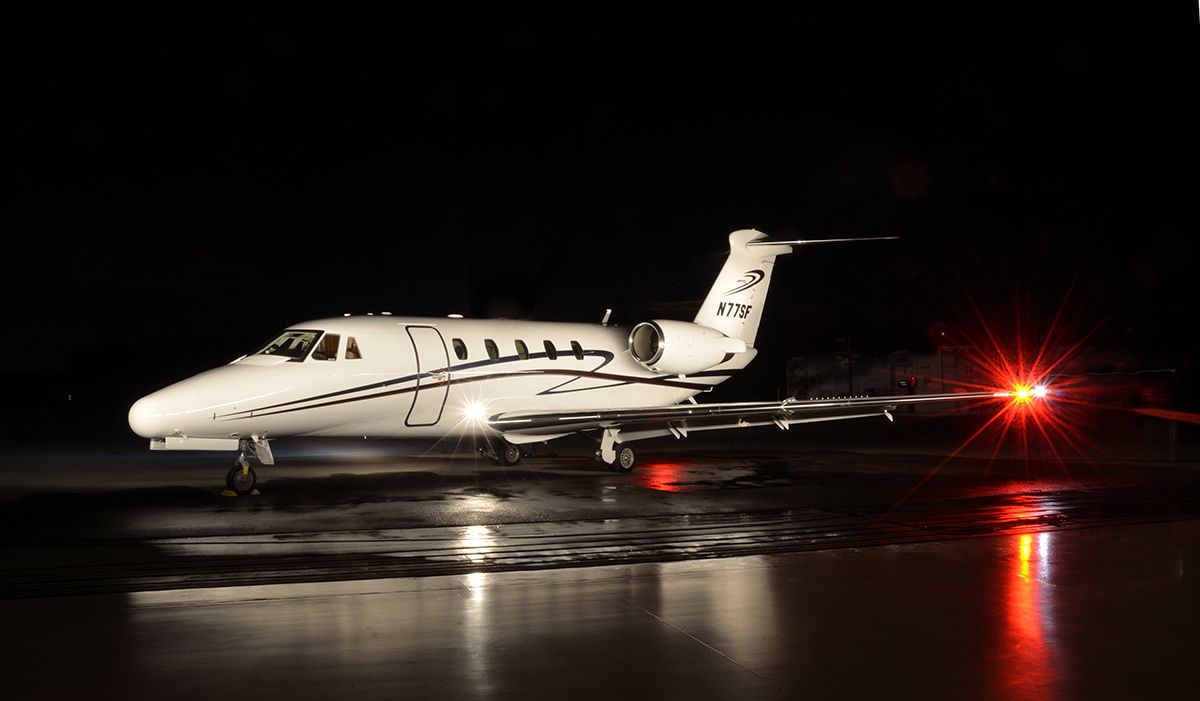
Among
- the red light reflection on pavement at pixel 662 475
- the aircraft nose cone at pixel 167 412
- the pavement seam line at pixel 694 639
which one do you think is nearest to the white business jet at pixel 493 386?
the aircraft nose cone at pixel 167 412

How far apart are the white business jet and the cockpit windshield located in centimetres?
2

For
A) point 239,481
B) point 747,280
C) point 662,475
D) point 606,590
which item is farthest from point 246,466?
point 747,280

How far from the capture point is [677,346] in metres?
20.7

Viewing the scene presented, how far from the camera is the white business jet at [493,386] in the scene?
576 inches

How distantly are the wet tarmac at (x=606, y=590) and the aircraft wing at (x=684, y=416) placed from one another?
6.56 feet

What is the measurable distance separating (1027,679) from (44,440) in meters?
32.0

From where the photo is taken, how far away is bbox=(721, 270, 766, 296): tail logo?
22.1 meters

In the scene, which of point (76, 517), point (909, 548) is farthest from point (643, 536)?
point (76, 517)

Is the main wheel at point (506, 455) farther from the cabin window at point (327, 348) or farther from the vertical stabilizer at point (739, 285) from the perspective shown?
the vertical stabilizer at point (739, 285)

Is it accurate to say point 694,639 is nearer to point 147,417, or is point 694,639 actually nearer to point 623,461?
point 147,417

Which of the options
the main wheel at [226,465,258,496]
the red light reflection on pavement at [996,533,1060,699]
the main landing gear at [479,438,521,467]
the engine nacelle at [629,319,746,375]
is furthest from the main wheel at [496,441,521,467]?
the red light reflection on pavement at [996,533,1060,699]

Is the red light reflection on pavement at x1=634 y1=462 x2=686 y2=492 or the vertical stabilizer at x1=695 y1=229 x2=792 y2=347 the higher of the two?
the vertical stabilizer at x1=695 y1=229 x2=792 y2=347

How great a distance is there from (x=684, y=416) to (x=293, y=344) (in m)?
6.60

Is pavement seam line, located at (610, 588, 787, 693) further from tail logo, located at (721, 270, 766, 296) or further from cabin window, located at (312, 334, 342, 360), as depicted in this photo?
A: tail logo, located at (721, 270, 766, 296)
